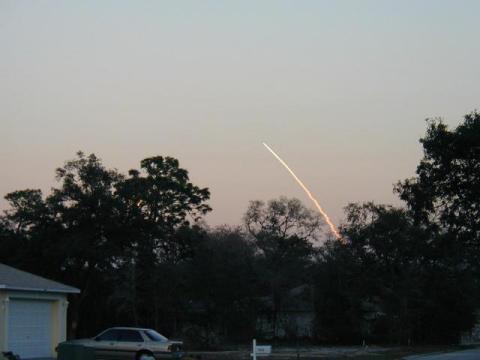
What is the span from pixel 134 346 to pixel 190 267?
2363 centimetres

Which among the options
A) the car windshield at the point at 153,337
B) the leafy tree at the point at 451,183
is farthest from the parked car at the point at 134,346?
the leafy tree at the point at 451,183

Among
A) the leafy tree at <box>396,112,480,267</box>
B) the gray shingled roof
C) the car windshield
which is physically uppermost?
the leafy tree at <box>396,112,480,267</box>

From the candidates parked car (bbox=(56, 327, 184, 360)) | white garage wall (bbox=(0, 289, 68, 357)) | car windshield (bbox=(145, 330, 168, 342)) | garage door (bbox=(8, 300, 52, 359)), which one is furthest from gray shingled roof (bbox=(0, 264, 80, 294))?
car windshield (bbox=(145, 330, 168, 342))

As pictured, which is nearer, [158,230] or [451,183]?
[451,183]

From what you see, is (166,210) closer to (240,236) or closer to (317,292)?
(317,292)

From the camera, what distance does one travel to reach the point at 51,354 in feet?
111

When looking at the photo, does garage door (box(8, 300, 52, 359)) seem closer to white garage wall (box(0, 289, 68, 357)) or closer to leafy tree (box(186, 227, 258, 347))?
white garage wall (box(0, 289, 68, 357))

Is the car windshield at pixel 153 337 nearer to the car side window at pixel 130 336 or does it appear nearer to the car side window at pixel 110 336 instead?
the car side window at pixel 130 336

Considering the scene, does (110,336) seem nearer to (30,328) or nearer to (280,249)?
(30,328)

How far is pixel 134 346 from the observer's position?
95.7ft

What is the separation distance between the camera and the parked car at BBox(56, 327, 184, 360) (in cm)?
2872

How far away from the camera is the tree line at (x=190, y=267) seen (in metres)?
50.7

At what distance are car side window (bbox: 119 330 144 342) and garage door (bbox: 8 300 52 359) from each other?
509cm

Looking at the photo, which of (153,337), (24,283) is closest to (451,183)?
(153,337)
